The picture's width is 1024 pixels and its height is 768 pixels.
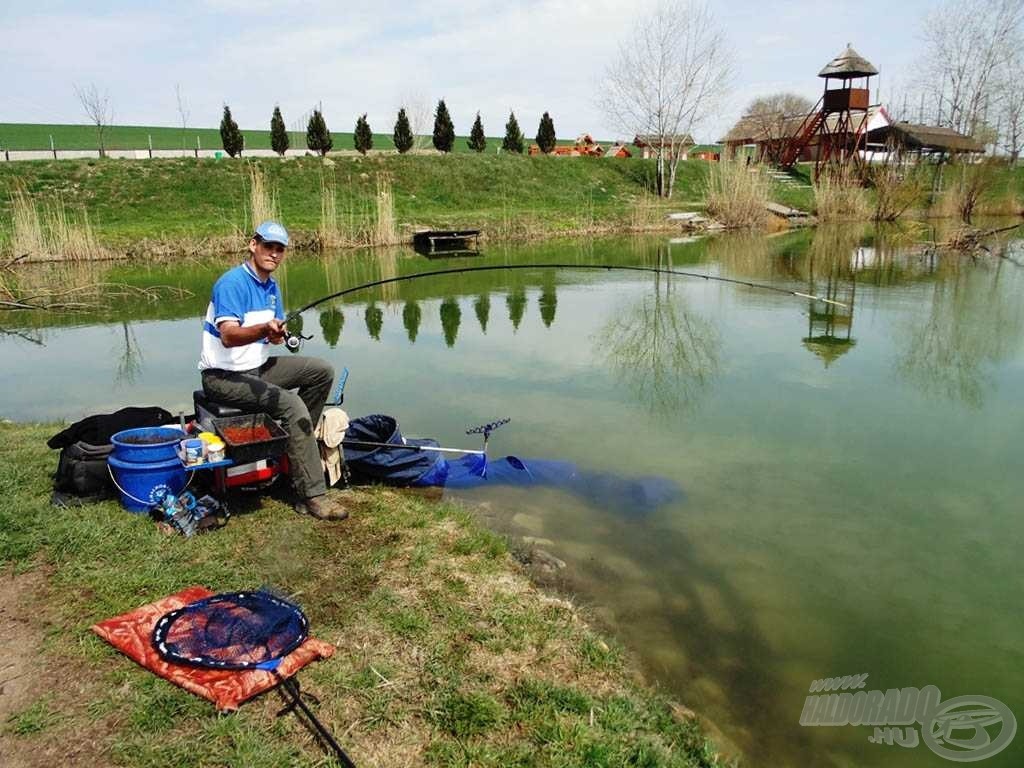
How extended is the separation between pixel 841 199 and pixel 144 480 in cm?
2637

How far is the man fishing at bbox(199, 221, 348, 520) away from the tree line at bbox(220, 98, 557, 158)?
1215 inches

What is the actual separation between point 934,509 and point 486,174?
2942 cm

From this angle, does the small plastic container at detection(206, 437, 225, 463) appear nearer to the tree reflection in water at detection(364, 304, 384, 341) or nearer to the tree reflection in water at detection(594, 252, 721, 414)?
the tree reflection in water at detection(594, 252, 721, 414)

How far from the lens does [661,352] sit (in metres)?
8.31

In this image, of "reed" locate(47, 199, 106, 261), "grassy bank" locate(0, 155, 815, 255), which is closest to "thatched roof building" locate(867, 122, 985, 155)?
"grassy bank" locate(0, 155, 815, 255)

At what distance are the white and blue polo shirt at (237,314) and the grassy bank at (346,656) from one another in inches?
33.7

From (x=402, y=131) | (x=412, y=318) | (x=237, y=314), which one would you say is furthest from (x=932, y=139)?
(x=237, y=314)

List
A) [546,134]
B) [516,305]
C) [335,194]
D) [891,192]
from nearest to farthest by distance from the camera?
[516,305] → [891,192] → [335,194] → [546,134]

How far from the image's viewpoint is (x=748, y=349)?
8.20 metres

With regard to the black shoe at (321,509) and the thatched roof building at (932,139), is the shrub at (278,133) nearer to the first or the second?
the thatched roof building at (932,139)

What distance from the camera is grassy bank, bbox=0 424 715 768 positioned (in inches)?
89.7

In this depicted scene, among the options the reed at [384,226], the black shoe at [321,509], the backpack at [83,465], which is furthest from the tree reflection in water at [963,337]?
the reed at [384,226]

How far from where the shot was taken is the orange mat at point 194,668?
2418 millimetres

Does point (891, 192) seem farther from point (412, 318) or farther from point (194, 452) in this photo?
point (194, 452)
